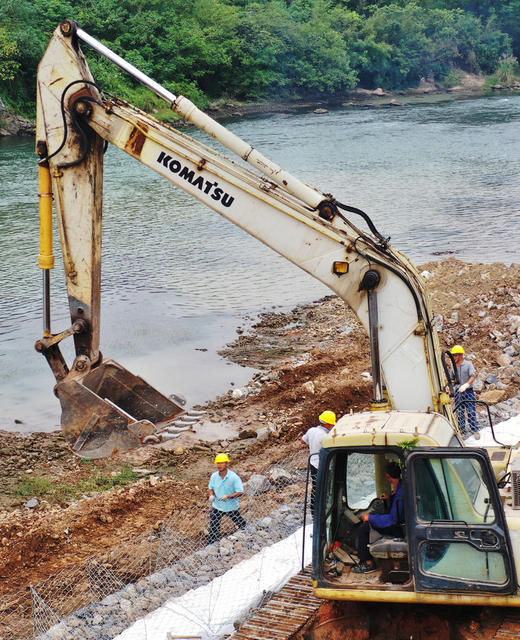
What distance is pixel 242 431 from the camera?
45.8 ft

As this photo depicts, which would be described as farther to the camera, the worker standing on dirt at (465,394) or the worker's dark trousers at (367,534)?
the worker standing on dirt at (465,394)

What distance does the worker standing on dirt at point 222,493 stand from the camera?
31.9 feet

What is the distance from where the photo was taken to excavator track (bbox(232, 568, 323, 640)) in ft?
23.5

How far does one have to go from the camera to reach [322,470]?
6.88 metres

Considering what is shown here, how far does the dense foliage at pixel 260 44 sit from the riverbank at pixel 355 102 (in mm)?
1060

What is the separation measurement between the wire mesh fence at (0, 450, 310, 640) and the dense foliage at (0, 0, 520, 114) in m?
39.6

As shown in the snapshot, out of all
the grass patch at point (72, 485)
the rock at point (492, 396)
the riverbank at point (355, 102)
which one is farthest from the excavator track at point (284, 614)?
the riverbank at point (355, 102)

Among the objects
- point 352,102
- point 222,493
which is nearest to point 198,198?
point 222,493

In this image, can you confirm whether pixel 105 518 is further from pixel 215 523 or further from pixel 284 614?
pixel 284 614

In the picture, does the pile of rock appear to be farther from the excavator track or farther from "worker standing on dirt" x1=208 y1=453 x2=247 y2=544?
the excavator track

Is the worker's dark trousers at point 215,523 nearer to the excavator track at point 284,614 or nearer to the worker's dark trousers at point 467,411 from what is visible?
the excavator track at point 284,614

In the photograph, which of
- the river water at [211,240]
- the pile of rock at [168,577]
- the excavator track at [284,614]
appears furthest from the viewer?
the river water at [211,240]

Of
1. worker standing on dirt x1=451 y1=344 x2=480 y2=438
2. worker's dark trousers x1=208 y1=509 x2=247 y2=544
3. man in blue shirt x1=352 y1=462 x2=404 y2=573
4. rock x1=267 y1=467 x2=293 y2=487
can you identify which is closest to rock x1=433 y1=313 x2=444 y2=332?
worker standing on dirt x1=451 y1=344 x2=480 y2=438

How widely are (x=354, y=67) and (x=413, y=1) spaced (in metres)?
17.4
